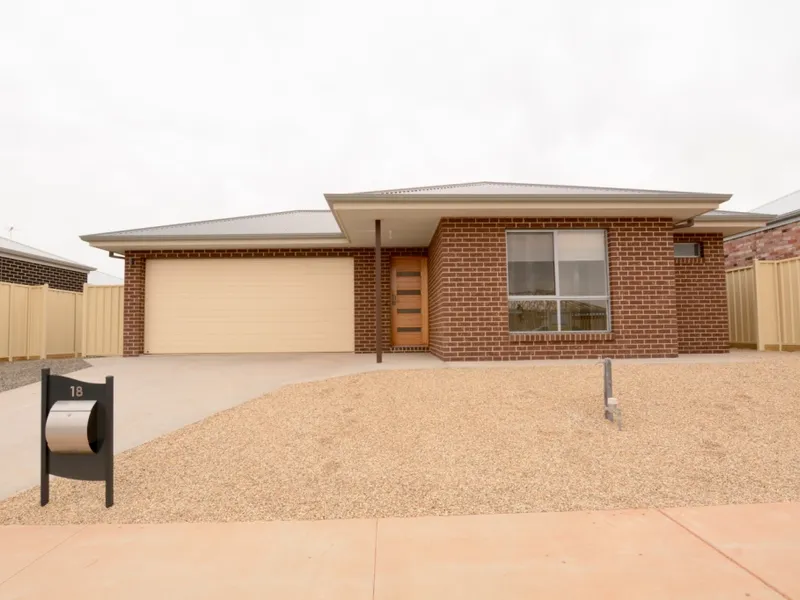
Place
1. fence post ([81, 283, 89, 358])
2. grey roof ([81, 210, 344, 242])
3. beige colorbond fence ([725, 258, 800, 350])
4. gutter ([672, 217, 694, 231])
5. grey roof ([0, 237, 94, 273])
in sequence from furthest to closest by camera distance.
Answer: grey roof ([0, 237, 94, 273]) < fence post ([81, 283, 89, 358]) < grey roof ([81, 210, 344, 242]) < beige colorbond fence ([725, 258, 800, 350]) < gutter ([672, 217, 694, 231])

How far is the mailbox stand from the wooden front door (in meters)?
8.77

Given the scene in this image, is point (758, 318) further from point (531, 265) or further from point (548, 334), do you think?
point (531, 265)

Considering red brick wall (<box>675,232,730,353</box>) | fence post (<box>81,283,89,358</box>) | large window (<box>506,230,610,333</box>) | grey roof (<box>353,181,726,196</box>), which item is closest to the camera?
grey roof (<box>353,181,726,196</box>)

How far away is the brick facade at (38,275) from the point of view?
532 inches

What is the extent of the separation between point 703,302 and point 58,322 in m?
16.3

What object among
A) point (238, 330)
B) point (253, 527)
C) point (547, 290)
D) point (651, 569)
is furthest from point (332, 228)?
point (651, 569)

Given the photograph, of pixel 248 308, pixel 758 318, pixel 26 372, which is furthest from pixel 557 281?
pixel 26 372

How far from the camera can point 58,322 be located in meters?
12.4

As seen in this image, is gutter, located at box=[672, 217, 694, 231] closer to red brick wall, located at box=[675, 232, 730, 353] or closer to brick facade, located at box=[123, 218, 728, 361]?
brick facade, located at box=[123, 218, 728, 361]

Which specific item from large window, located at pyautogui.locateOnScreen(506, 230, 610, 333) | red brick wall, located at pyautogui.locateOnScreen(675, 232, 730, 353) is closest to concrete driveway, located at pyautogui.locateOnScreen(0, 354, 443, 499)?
large window, located at pyautogui.locateOnScreen(506, 230, 610, 333)

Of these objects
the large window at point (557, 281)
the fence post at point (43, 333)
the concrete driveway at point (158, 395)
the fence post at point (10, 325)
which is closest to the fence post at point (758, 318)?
the large window at point (557, 281)

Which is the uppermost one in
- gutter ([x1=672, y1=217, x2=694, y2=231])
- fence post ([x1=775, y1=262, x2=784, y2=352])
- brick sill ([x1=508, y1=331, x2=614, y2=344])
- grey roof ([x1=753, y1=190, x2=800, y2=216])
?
grey roof ([x1=753, y1=190, x2=800, y2=216])

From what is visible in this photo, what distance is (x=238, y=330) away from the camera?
11.8 m

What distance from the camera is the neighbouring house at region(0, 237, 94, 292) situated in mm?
13500
